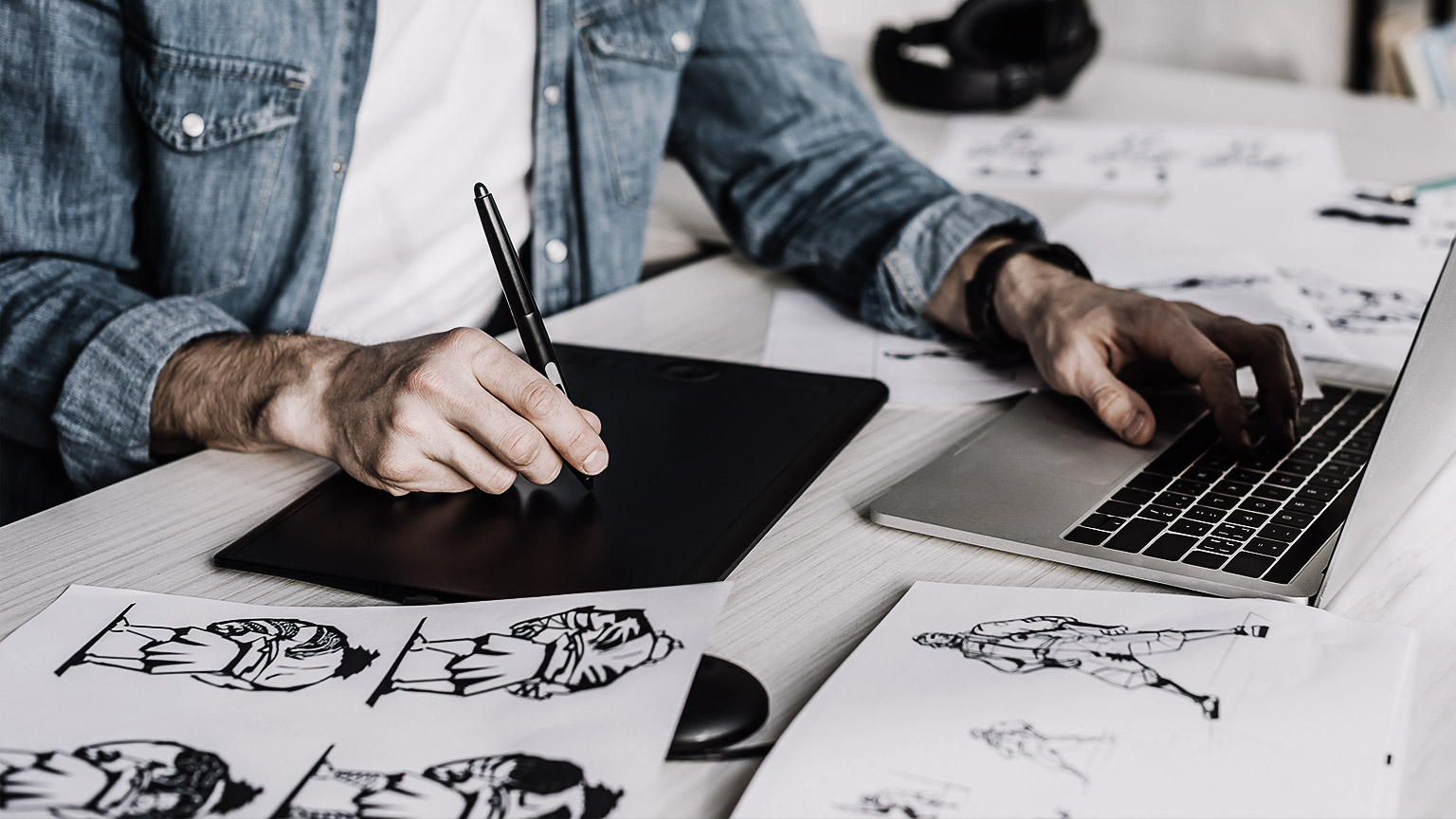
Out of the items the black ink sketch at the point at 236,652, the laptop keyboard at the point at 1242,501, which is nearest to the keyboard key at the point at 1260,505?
the laptop keyboard at the point at 1242,501

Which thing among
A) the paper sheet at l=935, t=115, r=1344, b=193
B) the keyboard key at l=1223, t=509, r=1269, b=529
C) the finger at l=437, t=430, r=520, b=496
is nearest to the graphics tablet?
the finger at l=437, t=430, r=520, b=496

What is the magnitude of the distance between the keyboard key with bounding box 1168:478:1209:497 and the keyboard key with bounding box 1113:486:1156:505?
2cm

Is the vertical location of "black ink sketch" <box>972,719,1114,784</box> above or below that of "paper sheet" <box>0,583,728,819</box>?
above

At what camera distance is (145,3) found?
0.86 metres

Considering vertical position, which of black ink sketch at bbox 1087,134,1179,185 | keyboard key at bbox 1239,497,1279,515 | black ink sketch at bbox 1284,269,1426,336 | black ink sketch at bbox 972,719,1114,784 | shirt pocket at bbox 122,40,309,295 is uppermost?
shirt pocket at bbox 122,40,309,295

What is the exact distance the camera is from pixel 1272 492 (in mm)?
662

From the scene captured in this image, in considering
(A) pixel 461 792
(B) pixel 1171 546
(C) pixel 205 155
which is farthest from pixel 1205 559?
(C) pixel 205 155

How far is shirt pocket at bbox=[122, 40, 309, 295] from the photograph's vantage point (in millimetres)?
886

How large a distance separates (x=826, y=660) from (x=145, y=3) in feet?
2.26

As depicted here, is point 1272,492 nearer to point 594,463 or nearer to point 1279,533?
point 1279,533

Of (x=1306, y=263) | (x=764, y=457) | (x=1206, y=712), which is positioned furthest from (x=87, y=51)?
(x=1306, y=263)

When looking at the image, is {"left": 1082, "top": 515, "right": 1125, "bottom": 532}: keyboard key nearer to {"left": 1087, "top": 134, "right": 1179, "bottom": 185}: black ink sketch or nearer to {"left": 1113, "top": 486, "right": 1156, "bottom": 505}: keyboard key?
{"left": 1113, "top": 486, "right": 1156, "bottom": 505}: keyboard key

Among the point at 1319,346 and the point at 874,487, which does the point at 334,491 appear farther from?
the point at 1319,346

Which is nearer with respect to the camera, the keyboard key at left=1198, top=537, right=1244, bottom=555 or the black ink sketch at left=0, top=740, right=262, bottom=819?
the black ink sketch at left=0, top=740, right=262, bottom=819
